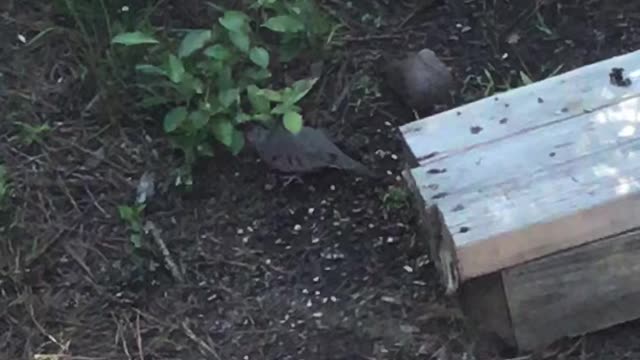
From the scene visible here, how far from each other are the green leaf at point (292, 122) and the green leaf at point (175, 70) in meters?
0.24

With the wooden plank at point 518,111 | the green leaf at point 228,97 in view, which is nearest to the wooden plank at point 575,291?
the wooden plank at point 518,111

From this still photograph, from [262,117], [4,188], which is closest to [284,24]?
[262,117]

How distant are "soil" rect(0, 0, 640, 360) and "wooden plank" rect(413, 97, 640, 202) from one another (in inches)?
9.6

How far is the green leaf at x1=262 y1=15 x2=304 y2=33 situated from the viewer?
131 inches

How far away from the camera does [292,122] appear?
A: 312 centimetres

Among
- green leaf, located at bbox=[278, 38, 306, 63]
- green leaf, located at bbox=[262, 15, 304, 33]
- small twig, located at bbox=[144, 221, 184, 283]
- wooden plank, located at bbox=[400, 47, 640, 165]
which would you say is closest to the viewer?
wooden plank, located at bbox=[400, 47, 640, 165]

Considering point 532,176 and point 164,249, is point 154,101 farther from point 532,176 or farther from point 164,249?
point 532,176

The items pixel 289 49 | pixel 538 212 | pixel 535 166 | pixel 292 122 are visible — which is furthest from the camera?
pixel 289 49

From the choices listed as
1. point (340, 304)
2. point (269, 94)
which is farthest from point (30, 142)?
point (340, 304)

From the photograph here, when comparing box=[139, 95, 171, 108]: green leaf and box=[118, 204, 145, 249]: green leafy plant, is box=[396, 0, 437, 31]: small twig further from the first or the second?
box=[118, 204, 145, 249]: green leafy plant

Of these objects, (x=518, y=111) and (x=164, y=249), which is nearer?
(x=518, y=111)

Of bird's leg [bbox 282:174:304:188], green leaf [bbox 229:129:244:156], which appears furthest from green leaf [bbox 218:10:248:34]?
bird's leg [bbox 282:174:304:188]

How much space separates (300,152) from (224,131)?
0.56 ft

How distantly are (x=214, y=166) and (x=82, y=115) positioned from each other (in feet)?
1.19
